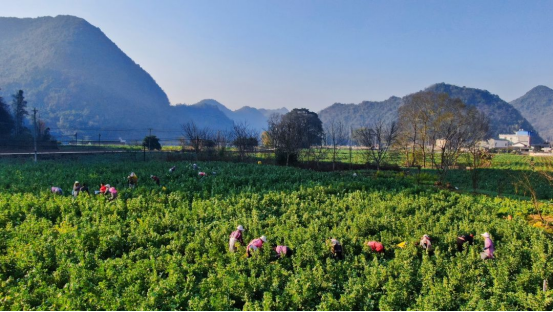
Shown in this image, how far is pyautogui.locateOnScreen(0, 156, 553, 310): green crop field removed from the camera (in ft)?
18.4

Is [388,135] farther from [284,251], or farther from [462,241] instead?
[284,251]

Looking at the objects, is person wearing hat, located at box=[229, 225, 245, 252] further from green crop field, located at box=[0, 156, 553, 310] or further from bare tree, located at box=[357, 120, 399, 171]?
bare tree, located at box=[357, 120, 399, 171]

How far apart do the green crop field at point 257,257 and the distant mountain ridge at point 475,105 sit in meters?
114

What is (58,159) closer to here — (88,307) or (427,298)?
(88,307)

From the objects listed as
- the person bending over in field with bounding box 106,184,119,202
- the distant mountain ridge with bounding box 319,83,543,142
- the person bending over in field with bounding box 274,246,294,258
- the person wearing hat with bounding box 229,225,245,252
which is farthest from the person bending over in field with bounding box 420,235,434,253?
the distant mountain ridge with bounding box 319,83,543,142

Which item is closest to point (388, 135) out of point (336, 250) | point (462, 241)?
point (462, 241)

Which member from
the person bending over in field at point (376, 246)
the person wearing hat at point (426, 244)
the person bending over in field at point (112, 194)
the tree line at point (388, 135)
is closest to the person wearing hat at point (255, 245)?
the person bending over in field at point (376, 246)

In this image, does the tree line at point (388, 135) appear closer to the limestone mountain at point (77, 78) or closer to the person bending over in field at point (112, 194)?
the person bending over in field at point (112, 194)

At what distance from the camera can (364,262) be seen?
7.21 m

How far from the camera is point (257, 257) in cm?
731

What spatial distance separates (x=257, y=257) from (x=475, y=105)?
161 meters

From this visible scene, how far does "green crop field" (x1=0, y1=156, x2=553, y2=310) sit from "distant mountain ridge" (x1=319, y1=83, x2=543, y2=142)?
4490 inches

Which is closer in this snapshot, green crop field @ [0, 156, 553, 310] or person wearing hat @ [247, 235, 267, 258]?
green crop field @ [0, 156, 553, 310]

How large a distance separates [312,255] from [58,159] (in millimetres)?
25691
